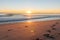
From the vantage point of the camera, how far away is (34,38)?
628cm

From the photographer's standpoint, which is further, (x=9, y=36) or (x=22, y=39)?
(x=9, y=36)

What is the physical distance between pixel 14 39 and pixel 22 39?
0.35 m

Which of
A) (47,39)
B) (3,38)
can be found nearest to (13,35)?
(3,38)

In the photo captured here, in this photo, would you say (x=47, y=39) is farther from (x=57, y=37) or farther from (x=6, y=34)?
(x=6, y=34)

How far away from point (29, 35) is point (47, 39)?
1.01 m

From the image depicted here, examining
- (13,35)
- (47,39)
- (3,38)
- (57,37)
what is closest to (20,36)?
(13,35)

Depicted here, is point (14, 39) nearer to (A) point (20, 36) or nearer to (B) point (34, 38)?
(A) point (20, 36)

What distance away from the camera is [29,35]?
674cm

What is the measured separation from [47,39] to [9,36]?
1.81 metres

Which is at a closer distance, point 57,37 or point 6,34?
point 57,37

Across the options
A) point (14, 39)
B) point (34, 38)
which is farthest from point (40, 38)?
point (14, 39)

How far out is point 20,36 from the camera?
6613 mm

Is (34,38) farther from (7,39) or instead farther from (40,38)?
(7,39)

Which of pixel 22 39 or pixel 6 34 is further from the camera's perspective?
pixel 6 34
